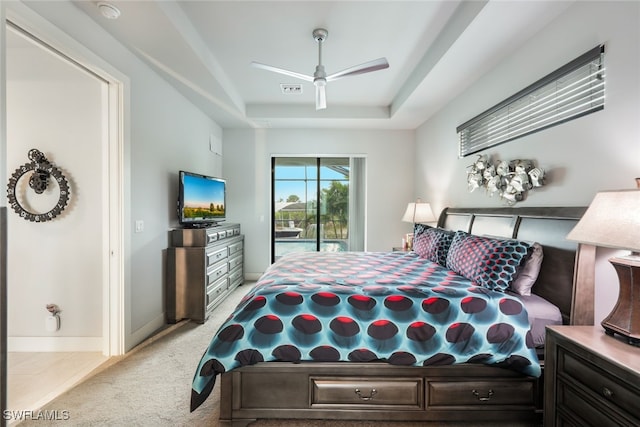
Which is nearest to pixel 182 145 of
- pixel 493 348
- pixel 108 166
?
pixel 108 166

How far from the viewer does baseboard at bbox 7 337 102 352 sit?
265 cm

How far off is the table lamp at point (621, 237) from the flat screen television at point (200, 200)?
11.3 ft

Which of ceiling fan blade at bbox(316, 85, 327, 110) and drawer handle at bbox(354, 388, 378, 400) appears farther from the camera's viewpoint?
ceiling fan blade at bbox(316, 85, 327, 110)

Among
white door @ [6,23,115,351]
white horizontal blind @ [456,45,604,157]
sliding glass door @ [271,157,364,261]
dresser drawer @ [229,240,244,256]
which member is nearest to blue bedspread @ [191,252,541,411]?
white horizontal blind @ [456,45,604,157]

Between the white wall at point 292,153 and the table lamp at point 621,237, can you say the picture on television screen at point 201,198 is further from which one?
the table lamp at point 621,237

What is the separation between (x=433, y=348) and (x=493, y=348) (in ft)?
1.15

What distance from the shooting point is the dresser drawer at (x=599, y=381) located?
3.60 ft

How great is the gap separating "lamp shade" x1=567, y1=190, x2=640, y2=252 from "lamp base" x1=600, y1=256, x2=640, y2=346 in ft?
0.53

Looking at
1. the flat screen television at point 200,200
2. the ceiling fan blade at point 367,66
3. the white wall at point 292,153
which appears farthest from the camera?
the white wall at point 292,153

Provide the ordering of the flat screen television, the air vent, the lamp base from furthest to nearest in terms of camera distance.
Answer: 1. the air vent
2. the flat screen television
3. the lamp base

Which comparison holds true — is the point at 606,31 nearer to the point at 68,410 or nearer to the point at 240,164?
the point at 68,410

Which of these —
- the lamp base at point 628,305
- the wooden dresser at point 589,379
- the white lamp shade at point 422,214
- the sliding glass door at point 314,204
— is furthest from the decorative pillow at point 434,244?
the sliding glass door at point 314,204

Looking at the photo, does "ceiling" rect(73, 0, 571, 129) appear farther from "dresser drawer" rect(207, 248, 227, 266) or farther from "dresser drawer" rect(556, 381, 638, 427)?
"dresser drawer" rect(556, 381, 638, 427)

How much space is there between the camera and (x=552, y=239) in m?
1.97
